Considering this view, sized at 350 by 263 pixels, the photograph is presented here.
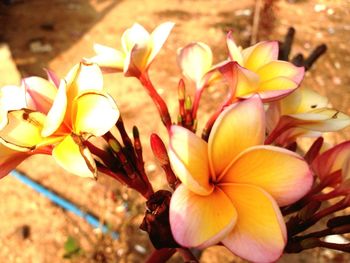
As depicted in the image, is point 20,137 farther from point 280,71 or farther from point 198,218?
point 280,71

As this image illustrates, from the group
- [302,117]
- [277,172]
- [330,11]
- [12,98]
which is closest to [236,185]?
[277,172]

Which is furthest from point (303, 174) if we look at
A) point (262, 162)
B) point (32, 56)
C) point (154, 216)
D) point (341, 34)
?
point (341, 34)

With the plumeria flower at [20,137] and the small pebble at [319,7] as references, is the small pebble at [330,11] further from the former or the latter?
the plumeria flower at [20,137]

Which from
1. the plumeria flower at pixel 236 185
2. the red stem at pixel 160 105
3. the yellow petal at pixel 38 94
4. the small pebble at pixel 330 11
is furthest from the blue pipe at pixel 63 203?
the small pebble at pixel 330 11

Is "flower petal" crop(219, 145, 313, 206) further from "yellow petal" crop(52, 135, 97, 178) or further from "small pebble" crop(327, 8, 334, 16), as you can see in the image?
"small pebble" crop(327, 8, 334, 16)

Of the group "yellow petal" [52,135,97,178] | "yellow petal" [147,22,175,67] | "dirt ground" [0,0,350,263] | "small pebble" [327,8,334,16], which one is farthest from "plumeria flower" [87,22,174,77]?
"small pebble" [327,8,334,16]
